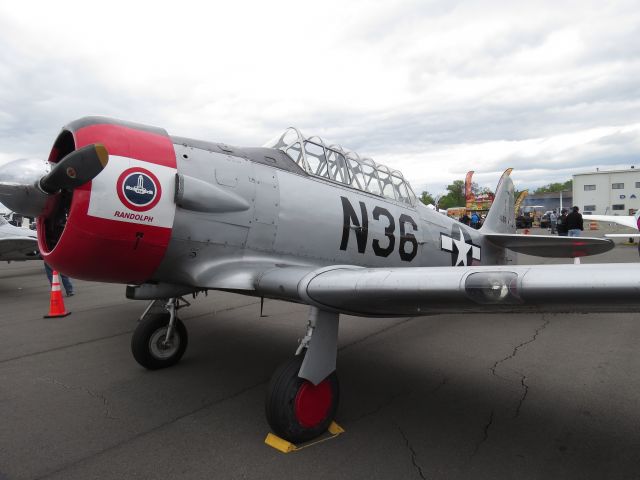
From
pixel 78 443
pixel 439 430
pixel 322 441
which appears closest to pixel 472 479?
pixel 439 430

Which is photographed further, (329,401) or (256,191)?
(256,191)

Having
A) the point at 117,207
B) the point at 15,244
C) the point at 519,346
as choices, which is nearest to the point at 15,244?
the point at 15,244

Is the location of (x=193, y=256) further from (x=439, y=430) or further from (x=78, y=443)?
(x=439, y=430)

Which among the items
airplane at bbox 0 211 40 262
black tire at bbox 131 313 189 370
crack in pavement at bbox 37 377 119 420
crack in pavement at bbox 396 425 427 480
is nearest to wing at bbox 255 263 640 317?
crack in pavement at bbox 396 425 427 480

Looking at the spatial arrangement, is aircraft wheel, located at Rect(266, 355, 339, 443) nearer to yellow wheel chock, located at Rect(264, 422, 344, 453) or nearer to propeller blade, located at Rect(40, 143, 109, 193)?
yellow wheel chock, located at Rect(264, 422, 344, 453)

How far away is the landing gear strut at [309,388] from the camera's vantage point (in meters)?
2.71

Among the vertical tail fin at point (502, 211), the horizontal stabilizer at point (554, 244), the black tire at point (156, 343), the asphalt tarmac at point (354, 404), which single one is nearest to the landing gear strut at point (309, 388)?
the asphalt tarmac at point (354, 404)

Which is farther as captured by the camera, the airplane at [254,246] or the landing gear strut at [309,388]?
the landing gear strut at [309,388]

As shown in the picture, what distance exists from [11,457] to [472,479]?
2743 mm

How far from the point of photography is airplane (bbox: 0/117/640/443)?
230 cm

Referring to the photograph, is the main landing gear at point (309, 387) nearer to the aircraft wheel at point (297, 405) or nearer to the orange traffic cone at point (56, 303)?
the aircraft wheel at point (297, 405)

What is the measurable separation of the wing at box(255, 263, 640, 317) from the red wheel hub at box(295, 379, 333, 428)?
1.83ft

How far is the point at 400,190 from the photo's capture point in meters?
5.20

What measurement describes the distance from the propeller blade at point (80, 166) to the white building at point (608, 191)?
75451 mm
